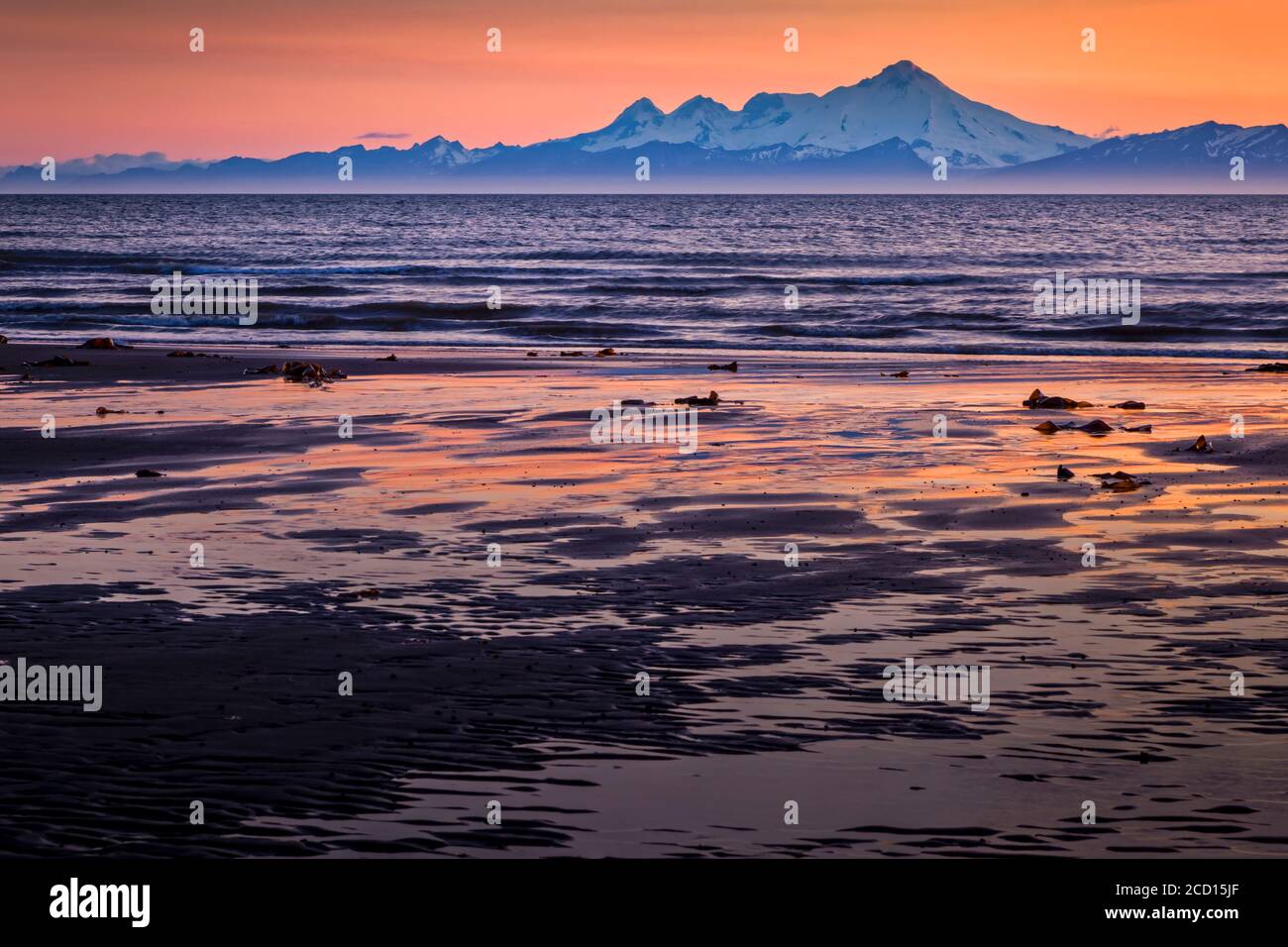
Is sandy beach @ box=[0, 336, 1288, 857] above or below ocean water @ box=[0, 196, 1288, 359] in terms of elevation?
below

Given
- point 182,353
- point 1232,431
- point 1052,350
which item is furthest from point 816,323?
point 1232,431

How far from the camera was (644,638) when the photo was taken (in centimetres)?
891

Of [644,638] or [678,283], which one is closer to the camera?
[644,638]

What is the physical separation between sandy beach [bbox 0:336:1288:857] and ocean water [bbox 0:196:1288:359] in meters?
19.8

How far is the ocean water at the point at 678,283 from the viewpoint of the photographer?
38344mm

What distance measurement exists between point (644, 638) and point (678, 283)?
155 feet

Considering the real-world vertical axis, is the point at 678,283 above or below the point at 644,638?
above

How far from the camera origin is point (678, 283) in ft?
182

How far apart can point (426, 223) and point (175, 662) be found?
120566 mm

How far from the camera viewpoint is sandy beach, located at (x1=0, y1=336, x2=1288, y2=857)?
243 inches

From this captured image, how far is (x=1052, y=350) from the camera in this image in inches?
1325

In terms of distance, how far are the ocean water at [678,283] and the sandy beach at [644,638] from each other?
19820 millimetres

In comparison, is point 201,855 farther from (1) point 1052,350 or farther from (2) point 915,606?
(1) point 1052,350

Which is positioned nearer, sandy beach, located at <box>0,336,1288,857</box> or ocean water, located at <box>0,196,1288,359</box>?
sandy beach, located at <box>0,336,1288,857</box>
